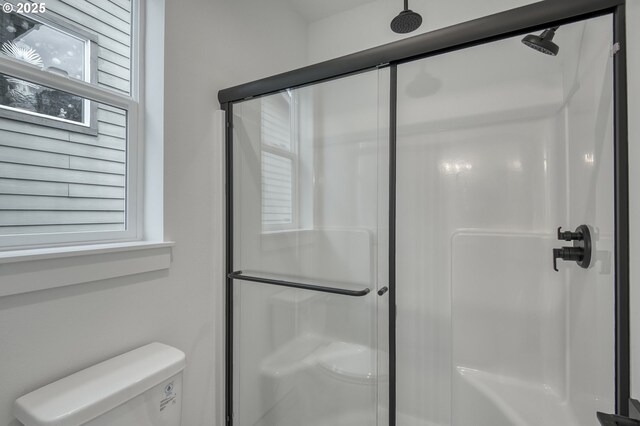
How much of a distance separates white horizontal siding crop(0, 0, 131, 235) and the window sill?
0.12 metres

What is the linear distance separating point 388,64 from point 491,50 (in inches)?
33.9

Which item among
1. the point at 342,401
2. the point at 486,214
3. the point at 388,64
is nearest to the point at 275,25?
the point at 388,64

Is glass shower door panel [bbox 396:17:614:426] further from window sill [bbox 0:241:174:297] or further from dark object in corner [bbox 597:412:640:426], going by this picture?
window sill [bbox 0:241:174:297]

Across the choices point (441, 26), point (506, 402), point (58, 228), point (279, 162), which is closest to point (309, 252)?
point (279, 162)

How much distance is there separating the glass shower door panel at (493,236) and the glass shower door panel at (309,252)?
20.0 inches

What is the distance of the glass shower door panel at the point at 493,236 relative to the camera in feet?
4.14

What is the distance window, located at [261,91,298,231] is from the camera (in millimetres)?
1333

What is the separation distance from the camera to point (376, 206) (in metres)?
1.16

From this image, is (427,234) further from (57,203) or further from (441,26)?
(57,203)

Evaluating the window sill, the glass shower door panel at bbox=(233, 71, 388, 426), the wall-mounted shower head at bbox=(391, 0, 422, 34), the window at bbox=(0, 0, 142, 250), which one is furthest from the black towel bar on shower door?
the wall-mounted shower head at bbox=(391, 0, 422, 34)

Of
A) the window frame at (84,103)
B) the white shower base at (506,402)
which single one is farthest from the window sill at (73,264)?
the white shower base at (506,402)

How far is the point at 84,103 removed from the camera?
3.44 ft

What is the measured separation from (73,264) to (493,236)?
1.80 m

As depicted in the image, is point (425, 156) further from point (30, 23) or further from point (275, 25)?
point (30, 23)
